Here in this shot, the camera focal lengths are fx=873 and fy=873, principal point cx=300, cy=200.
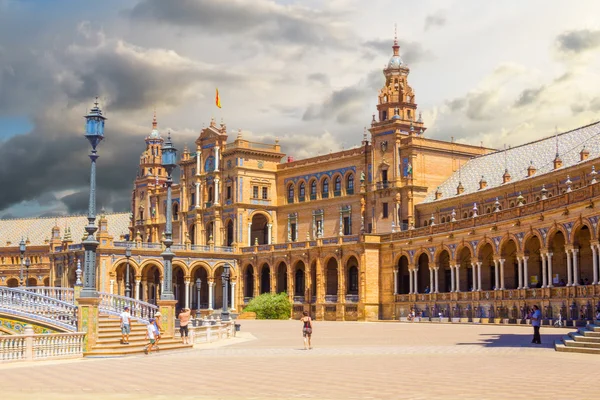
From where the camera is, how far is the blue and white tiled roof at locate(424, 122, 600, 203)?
62.5 metres

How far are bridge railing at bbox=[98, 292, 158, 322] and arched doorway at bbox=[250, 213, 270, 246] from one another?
54475 mm

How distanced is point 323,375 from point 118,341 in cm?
→ 1321

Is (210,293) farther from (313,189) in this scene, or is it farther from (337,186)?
(337,186)

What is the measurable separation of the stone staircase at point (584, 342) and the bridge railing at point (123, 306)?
16897 millimetres

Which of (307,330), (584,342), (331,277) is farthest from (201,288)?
(584,342)

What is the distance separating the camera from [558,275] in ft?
174

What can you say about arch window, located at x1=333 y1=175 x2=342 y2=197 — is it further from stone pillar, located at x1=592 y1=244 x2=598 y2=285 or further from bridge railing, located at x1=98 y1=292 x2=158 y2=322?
bridge railing, located at x1=98 y1=292 x2=158 y2=322

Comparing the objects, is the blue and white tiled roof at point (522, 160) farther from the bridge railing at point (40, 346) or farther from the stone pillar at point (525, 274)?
the bridge railing at point (40, 346)

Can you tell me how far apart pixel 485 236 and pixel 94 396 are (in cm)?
4516

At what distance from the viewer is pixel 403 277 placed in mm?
73438

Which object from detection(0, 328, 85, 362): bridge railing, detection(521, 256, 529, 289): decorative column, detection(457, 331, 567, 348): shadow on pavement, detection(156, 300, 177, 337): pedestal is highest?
detection(521, 256, 529, 289): decorative column

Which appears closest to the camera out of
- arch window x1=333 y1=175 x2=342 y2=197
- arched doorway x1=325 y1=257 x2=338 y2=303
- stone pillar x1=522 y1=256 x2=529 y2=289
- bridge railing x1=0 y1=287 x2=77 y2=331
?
bridge railing x1=0 y1=287 x2=77 y2=331

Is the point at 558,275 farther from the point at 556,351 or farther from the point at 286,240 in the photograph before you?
the point at 286,240

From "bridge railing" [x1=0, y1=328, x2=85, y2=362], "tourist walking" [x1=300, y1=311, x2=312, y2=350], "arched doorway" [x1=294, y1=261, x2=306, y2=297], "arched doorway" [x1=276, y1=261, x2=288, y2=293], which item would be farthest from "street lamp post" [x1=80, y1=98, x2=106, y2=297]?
"arched doorway" [x1=276, y1=261, x2=288, y2=293]
